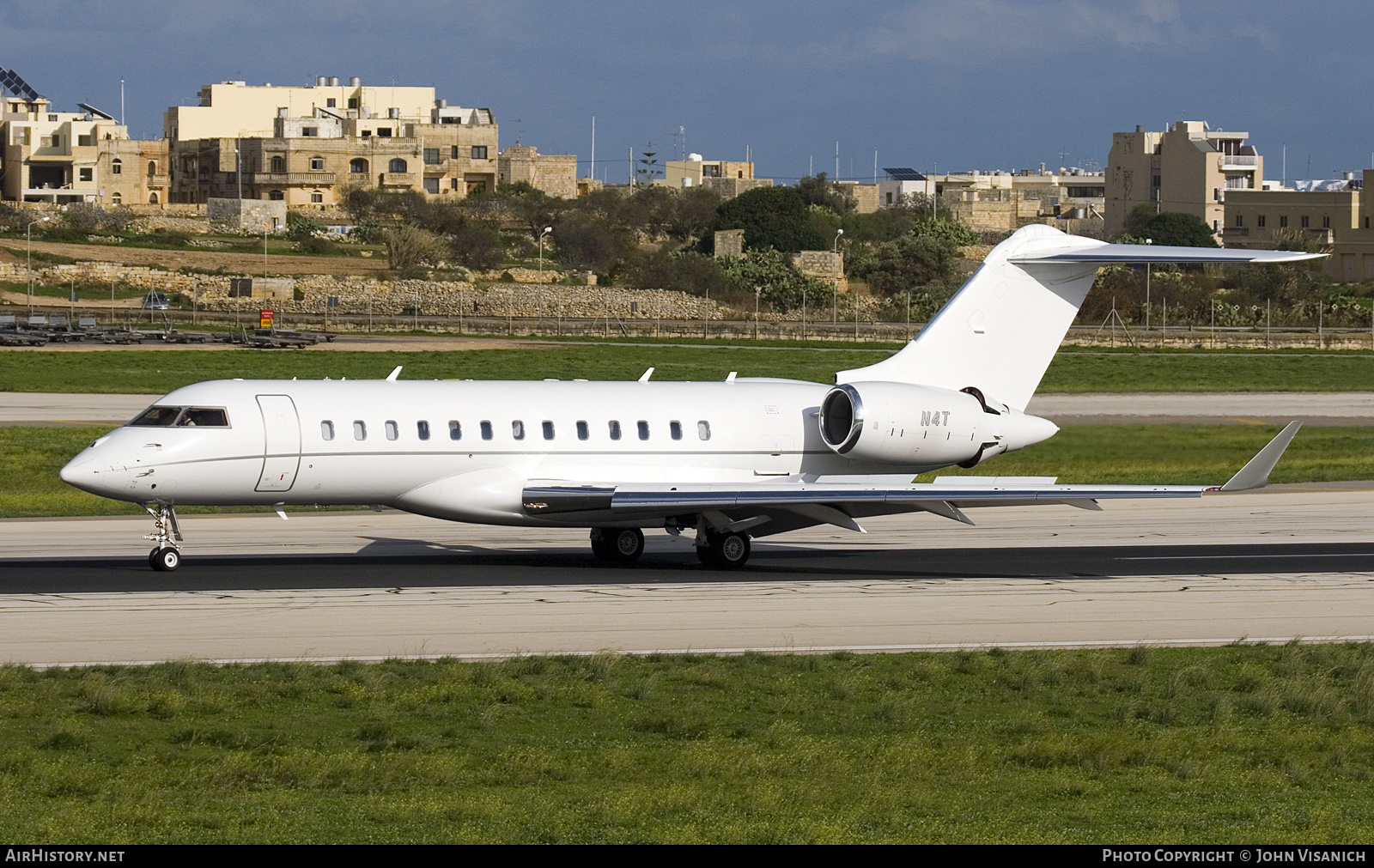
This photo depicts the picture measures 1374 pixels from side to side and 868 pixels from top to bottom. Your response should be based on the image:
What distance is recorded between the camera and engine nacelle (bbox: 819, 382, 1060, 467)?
27266 millimetres

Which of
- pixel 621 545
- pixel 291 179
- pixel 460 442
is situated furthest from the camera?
pixel 291 179

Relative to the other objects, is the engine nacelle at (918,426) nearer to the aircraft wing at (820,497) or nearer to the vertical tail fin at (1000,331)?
the vertical tail fin at (1000,331)

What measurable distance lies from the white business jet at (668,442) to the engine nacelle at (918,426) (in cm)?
3

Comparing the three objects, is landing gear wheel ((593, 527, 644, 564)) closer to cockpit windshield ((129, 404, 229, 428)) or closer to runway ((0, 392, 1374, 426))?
cockpit windshield ((129, 404, 229, 428))

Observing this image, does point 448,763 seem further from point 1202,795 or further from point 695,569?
point 695,569

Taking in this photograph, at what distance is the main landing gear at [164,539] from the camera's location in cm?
2500

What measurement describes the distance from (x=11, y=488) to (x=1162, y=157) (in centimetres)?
16836

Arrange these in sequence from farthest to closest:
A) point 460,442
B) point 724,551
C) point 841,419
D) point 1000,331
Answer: point 1000,331, point 841,419, point 724,551, point 460,442

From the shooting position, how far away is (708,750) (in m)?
15.0

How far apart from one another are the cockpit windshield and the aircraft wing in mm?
4571

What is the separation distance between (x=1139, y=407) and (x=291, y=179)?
389 ft

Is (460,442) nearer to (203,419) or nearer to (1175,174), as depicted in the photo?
(203,419)

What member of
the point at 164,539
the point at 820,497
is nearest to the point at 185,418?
the point at 164,539

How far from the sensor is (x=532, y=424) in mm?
26703
